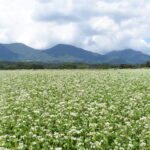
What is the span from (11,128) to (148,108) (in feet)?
23.7

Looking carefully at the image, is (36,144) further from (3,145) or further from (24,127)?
(24,127)

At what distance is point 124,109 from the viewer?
13.1m

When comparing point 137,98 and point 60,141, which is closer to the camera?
point 60,141

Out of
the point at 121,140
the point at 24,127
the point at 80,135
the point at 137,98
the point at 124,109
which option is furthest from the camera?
the point at 137,98

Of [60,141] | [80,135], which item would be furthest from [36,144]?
[80,135]

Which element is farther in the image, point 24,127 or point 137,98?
point 137,98

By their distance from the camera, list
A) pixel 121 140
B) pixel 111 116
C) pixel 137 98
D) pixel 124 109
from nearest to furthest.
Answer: pixel 121 140, pixel 111 116, pixel 124 109, pixel 137 98

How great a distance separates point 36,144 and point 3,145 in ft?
3.60

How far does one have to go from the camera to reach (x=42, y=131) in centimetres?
969

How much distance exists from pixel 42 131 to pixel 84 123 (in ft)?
6.51

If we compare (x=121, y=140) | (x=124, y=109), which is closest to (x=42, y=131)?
(x=121, y=140)

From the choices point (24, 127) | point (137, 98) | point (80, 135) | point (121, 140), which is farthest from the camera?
point (137, 98)

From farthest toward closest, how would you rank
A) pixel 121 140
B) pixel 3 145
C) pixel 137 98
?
1. pixel 137 98
2. pixel 121 140
3. pixel 3 145

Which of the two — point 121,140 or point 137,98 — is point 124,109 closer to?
point 137,98
